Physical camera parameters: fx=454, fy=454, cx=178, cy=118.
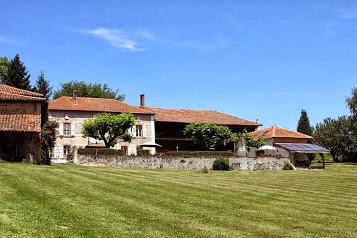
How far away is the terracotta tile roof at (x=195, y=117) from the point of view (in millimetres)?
56938

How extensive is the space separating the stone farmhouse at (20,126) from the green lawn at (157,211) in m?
13.2

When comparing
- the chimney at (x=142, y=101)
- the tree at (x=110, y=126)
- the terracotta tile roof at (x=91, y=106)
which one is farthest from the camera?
the chimney at (x=142, y=101)

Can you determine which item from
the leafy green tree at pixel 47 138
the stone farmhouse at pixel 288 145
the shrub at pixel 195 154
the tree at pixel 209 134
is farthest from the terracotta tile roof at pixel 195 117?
the leafy green tree at pixel 47 138

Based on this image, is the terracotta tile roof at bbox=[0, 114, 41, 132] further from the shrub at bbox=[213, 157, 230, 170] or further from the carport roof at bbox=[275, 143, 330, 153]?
the carport roof at bbox=[275, 143, 330, 153]

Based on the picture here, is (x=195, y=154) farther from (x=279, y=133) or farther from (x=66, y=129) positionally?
(x=279, y=133)

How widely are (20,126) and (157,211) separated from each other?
20845 mm

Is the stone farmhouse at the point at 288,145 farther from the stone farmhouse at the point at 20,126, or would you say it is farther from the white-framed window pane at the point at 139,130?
the stone farmhouse at the point at 20,126

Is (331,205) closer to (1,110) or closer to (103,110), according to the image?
(1,110)

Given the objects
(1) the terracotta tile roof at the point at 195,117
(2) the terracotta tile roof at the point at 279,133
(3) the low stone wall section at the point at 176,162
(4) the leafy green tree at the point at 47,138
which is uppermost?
(1) the terracotta tile roof at the point at 195,117

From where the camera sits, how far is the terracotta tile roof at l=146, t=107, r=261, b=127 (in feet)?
187

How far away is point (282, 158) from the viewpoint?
4597 cm

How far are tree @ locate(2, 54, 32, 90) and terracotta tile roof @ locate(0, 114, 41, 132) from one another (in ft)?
98.2

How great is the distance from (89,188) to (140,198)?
239cm

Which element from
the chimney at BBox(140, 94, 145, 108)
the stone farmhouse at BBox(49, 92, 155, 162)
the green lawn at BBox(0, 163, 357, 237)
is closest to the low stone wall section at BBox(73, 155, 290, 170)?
the stone farmhouse at BBox(49, 92, 155, 162)
